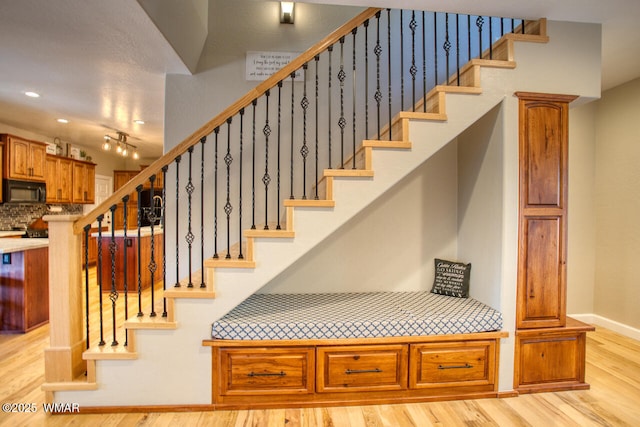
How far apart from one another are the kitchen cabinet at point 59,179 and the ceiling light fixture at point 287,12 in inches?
197

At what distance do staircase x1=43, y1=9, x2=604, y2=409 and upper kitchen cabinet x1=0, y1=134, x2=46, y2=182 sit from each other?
4.04 meters

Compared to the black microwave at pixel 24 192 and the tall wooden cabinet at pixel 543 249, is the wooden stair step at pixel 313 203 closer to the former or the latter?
the tall wooden cabinet at pixel 543 249

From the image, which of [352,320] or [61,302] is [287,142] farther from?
[61,302]

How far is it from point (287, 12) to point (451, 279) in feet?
9.34

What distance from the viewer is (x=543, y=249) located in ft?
7.64

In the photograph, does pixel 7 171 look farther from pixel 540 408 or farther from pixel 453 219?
pixel 540 408

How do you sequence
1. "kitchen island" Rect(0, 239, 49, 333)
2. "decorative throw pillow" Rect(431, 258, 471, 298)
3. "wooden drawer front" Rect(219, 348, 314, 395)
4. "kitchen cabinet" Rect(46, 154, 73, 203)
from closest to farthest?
"wooden drawer front" Rect(219, 348, 314, 395)
"decorative throw pillow" Rect(431, 258, 471, 298)
"kitchen island" Rect(0, 239, 49, 333)
"kitchen cabinet" Rect(46, 154, 73, 203)

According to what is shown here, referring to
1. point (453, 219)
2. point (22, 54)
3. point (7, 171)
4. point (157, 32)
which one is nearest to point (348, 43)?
point (157, 32)

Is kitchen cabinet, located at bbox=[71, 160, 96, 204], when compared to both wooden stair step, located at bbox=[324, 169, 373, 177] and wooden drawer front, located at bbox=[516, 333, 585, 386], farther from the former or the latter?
wooden drawer front, located at bbox=[516, 333, 585, 386]

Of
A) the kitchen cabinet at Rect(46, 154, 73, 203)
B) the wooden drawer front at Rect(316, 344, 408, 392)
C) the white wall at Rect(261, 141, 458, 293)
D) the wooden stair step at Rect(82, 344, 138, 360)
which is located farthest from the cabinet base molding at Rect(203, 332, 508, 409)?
the kitchen cabinet at Rect(46, 154, 73, 203)

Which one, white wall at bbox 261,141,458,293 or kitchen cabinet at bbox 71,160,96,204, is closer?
white wall at bbox 261,141,458,293

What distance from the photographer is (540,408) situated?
2.17 meters

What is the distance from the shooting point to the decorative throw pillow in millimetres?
2738

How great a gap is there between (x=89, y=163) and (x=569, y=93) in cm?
781
